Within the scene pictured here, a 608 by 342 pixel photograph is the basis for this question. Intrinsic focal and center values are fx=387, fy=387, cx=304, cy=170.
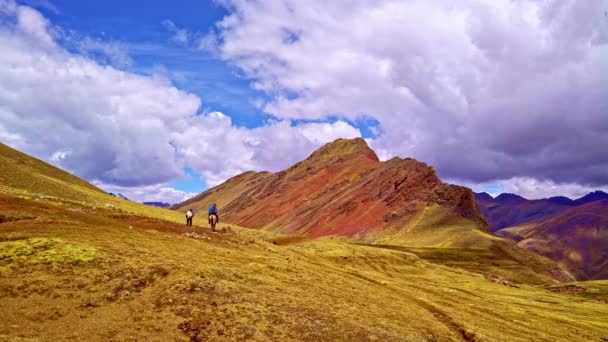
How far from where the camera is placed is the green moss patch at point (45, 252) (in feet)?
82.0

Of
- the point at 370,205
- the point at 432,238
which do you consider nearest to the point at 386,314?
the point at 432,238

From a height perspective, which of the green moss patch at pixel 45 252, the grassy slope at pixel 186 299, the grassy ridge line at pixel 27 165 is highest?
the grassy ridge line at pixel 27 165

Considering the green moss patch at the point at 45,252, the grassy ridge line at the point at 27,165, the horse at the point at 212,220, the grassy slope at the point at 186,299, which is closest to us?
the grassy slope at the point at 186,299

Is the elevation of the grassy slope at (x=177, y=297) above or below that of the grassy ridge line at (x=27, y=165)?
below

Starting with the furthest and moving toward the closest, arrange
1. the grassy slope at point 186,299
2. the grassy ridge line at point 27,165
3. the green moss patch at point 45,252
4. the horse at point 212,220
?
the grassy ridge line at point 27,165
the horse at point 212,220
the green moss patch at point 45,252
the grassy slope at point 186,299

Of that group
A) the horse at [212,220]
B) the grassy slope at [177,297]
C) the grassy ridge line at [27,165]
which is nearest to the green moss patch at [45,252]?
the grassy slope at [177,297]

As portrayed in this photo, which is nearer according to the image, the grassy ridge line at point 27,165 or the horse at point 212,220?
the horse at point 212,220

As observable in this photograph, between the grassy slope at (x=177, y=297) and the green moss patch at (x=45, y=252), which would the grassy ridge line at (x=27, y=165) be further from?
the green moss patch at (x=45, y=252)

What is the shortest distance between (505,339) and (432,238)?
129796 millimetres

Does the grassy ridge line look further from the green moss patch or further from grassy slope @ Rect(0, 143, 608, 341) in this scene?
the green moss patch

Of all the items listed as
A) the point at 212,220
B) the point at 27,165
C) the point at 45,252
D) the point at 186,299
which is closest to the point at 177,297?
the point at 186,299

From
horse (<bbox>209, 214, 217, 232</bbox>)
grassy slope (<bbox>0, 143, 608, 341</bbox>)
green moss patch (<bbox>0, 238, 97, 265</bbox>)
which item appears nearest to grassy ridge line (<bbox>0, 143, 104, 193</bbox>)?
horse (<bbox>209, 214, 217, 232</bbox>)

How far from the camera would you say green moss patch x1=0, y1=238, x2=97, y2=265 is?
24983mm

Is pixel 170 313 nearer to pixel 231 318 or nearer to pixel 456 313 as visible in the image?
pixel 231 318
